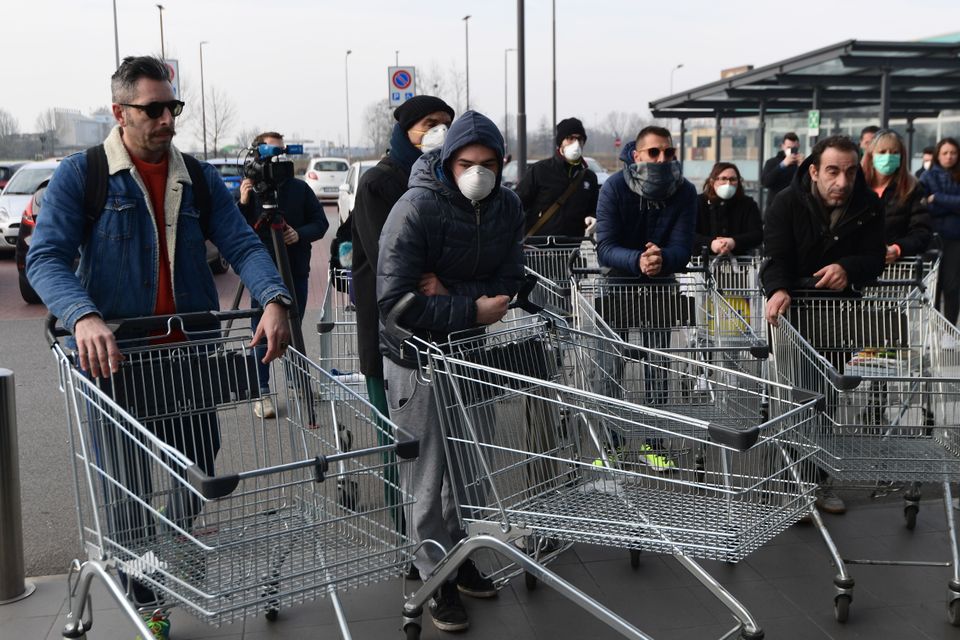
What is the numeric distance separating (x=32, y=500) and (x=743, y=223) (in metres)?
5.09

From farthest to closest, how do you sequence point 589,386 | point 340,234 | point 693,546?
1. point 340,234
2. point 589,386
3. point 693,546

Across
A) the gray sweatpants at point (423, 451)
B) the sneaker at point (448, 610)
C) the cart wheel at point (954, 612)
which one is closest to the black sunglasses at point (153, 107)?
the gray sweatpants at point (423, 451)

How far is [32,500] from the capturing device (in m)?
5.55

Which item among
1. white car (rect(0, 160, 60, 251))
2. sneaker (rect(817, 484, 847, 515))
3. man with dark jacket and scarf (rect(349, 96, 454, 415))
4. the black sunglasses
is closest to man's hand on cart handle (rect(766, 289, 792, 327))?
sneaker (rect(817, 484, 847, 515))

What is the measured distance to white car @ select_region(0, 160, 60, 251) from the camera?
651 inches

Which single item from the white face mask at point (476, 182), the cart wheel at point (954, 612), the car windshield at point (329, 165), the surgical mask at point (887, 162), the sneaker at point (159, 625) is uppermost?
the car windshield at point (329, 165)

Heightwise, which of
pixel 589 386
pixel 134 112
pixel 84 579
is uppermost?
pixel 134 112

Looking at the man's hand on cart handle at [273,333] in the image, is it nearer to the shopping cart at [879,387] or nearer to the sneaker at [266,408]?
the sneaker at [266,408]

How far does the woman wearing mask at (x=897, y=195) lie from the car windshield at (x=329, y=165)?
3106 cm

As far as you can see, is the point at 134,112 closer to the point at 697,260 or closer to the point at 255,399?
the point at 255,399

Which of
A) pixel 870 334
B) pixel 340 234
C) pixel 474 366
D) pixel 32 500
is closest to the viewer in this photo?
pixel 474 366

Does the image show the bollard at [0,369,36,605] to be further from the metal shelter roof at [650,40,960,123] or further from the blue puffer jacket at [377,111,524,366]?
the metal shelter roof at [650,40,960,123]

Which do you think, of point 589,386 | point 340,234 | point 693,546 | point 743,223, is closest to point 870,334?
point 589,386

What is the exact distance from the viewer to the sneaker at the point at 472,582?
13.9 ft
